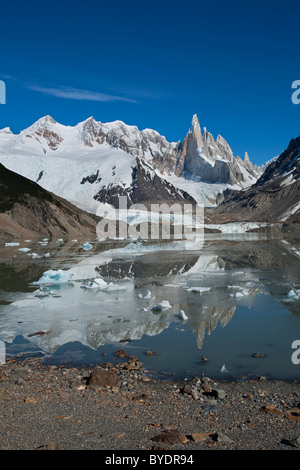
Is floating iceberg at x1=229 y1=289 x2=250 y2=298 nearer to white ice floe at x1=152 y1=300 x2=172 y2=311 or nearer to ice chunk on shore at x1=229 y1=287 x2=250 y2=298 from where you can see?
ice chunk on shore at x1=229 y1=287 x2=250 y2=298

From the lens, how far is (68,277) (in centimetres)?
2378

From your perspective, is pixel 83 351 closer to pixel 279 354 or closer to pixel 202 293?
pixel 279 354

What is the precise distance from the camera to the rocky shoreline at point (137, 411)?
618cm

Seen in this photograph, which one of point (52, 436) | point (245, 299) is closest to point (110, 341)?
point (52, 436)

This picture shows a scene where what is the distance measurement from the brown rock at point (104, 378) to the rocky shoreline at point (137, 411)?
0.9 inches

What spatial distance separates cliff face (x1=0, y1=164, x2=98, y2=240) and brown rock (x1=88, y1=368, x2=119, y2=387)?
67.6 m

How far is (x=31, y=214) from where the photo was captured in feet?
289

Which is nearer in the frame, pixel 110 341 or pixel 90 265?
pixel 110 341

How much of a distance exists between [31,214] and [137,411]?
85.3 metres

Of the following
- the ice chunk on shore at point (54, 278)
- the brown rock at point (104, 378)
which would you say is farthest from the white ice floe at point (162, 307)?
the ice chunk on shore at point (54, 278)

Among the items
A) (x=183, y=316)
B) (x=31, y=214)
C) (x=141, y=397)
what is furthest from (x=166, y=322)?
(x=31, y=214)

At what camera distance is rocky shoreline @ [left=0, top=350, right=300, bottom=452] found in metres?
6.18
